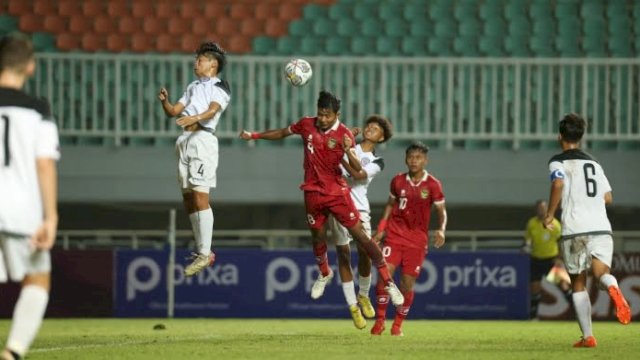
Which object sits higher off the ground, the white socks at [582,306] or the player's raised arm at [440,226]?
the player's raised arm at [440,226]

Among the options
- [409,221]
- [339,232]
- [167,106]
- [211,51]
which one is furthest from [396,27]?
[167,106]

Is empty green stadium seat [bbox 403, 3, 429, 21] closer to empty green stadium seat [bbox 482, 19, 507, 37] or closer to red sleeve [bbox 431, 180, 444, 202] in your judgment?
empty green stadium seat [bbox 482, 19, 507, 37]

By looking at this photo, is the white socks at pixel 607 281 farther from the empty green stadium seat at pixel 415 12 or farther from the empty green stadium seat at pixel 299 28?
the empty green stadium seat at pixel 299 28

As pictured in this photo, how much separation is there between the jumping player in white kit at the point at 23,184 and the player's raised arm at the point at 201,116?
4470 mm

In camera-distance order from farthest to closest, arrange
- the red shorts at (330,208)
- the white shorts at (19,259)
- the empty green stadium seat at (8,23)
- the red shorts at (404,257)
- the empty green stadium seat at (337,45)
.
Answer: the empty green stadium seat at (337,45) → the empty green stadium seat at (8,23) → the red shorts at (404,257) → the red shorts at (330,208) → the white shorts at (19,259)

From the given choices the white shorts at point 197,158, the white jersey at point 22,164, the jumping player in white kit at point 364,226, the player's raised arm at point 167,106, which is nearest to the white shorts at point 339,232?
the jumping player in white kit at point 364,226

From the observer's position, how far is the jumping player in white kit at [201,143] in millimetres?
12500

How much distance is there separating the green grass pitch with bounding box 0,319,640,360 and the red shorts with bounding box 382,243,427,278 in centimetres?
66

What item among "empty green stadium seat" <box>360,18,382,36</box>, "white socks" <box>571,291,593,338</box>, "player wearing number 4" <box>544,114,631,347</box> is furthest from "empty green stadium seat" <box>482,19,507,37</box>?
"white socks" <box>571,291,593,338</box>

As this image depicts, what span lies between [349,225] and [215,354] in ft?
9.51

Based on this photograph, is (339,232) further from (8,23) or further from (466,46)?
(8,23)

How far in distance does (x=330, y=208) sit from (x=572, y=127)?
8.88ft

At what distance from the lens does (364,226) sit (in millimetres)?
13914

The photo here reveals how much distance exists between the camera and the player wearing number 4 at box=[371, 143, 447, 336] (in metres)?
14.0
